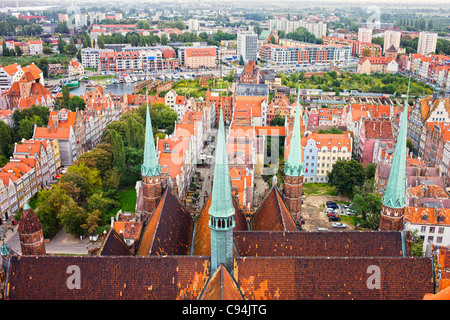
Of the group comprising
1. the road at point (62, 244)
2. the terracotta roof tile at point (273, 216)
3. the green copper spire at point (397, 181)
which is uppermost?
the green copper spire at point (397, 181)

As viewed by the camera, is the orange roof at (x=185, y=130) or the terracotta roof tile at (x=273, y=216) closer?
the terracotta roof tile at (x=273, y=216)

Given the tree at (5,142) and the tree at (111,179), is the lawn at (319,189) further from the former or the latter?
the tree at (5,142)

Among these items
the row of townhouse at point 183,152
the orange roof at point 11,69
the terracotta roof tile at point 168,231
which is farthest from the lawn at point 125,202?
the orange roof at point 11,69

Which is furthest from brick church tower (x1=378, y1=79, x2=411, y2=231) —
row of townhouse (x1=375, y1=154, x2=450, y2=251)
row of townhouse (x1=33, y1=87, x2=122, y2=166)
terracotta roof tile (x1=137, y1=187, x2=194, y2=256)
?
row of townhouse (x1=33, y1=87, x2=122, y2=166)

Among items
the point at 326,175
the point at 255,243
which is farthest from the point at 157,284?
the point at 326,175

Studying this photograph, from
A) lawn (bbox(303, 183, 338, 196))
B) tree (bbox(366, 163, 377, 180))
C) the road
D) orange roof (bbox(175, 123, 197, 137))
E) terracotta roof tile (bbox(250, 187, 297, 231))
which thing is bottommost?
lawn (bbox(303, 183, 338, 196))

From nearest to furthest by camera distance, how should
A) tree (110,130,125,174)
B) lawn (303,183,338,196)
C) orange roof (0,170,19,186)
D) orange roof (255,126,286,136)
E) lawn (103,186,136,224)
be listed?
orange roof (0,170,19,186)
lawn (103,186,136,224)
tree (110,130,125,174)
lawn (303,183,338,196)
orange roof (255,126,286,136)

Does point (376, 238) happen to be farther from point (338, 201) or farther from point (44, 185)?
point (44, 185)

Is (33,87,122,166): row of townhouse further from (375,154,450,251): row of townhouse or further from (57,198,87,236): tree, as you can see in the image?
(375,154,450,251): row of townhouse
